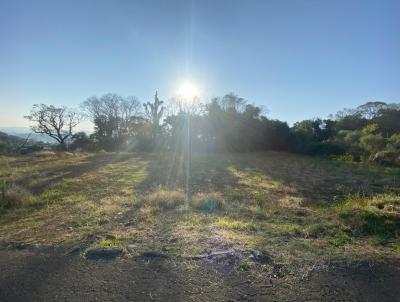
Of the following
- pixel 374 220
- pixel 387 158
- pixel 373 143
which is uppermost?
pixel 373 143

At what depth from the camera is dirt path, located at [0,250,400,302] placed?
2.82m

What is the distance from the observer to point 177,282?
120 inches

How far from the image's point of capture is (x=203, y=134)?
29.5 meters

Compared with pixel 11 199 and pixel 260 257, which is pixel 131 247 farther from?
pixel 11 199

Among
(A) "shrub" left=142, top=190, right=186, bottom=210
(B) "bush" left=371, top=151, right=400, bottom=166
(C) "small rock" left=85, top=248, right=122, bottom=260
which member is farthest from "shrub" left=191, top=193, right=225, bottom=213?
(B) "bush" left=371, top=151, right=400, bottom=166

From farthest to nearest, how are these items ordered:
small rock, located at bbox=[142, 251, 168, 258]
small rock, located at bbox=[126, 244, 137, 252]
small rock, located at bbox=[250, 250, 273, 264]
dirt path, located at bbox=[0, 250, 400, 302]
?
small rock, located at bbox=[126, 244, 137, 252]
small rock, located at bbox=[142, 251, 168, 258]
small rock, located at bbox=[250, 250, 273, 264]
dirt path, located at bbox=[0, 250, 400, 302]

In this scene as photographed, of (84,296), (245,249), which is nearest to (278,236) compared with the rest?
(245,249)

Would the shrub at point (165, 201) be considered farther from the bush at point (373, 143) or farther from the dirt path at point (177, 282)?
the bush at point (373, 143)

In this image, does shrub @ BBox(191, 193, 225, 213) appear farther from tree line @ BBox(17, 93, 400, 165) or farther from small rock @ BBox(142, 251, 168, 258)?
tree line @ BBox(17, 93, 400, 165)

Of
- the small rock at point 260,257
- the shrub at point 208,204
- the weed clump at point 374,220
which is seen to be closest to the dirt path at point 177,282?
the small rock at point 260,257

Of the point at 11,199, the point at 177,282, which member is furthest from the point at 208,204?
the point at 11,199

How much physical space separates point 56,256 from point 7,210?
3.47 m

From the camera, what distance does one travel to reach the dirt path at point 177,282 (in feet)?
9.24

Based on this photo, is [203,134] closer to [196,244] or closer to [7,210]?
[7,210]
